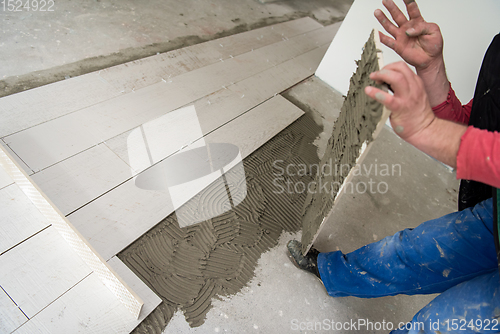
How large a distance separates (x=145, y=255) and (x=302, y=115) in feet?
5.47

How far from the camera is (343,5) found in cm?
518

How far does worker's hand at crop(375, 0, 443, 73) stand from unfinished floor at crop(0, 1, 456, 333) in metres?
1.01

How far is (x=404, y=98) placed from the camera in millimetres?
728

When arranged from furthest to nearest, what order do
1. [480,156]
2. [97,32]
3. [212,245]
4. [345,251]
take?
[97,32] < [345,251] < [212,245] < [480,156]

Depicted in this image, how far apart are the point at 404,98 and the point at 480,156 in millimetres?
220

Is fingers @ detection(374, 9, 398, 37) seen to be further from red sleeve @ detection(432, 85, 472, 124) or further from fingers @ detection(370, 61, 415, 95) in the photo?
fingers @ detection(370, 61, 415, 95)

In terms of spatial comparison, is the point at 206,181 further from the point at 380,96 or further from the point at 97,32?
the point at 97,32

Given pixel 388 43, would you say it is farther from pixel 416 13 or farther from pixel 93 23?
pixel 93 23

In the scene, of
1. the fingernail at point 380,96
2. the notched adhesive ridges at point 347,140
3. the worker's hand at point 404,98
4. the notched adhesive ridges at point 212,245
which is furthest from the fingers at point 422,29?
the notched adhesive ridges at point 212,245

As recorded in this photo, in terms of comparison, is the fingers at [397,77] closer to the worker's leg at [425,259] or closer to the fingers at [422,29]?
the fingers at [422,29]

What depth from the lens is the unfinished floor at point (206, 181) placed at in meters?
1.26

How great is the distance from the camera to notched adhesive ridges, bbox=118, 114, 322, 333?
4.25 ft

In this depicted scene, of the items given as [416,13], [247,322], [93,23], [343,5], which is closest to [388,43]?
[416,13]

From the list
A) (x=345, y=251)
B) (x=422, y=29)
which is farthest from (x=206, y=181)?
(x=422, y=29)
